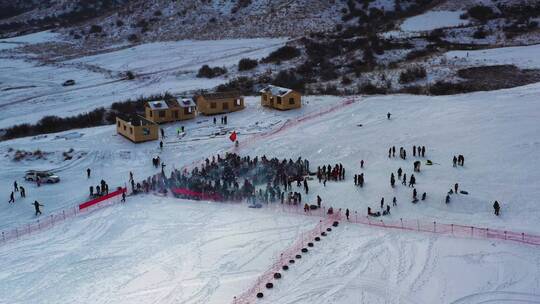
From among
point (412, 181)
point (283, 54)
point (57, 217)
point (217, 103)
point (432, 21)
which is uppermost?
point (432, 21)

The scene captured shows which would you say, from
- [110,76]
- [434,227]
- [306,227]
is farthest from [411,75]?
[110,76]

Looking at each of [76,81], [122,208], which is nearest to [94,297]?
[122,208]

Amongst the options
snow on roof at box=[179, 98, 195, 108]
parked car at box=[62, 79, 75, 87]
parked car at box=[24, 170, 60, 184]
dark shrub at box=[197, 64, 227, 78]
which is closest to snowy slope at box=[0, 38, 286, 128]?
parked car at box=[62, 79, 75, 87]

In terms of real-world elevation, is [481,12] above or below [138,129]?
above

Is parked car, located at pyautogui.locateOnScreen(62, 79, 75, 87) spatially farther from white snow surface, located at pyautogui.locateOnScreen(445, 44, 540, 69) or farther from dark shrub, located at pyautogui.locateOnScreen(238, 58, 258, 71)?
white snow surface, located at pyautogui.locateOnScreen(445, 44, 540, 69)

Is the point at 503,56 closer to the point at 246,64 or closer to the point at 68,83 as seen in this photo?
the point at 246,64

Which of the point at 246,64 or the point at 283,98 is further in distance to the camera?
the point at 246,64

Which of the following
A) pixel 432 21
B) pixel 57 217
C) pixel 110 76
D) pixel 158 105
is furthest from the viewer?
pixel 432 21

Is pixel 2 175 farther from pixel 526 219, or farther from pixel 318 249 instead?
pixel 526 219
